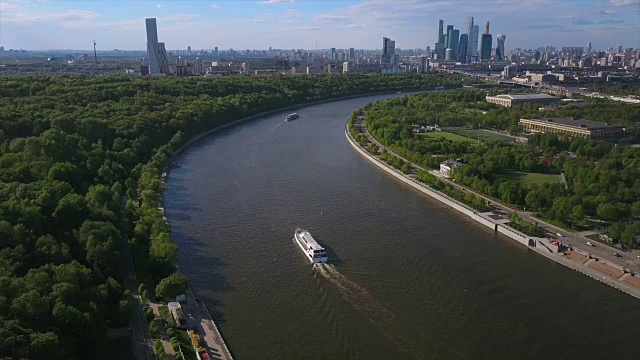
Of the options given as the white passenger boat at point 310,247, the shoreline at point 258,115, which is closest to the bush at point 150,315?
the white passenger boat at point 310,247

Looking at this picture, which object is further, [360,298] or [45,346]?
[360,298]

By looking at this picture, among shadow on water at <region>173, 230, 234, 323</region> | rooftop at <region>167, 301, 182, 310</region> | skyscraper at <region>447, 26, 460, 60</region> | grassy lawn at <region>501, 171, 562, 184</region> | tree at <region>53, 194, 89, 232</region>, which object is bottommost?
shadow on water at <region>173, 230, 234, 323</region>

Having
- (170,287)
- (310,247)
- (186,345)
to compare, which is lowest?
(186,345)

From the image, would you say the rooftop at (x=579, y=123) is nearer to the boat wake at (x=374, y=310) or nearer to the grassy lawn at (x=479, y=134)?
the grassy lawn at (x=479, y=134)

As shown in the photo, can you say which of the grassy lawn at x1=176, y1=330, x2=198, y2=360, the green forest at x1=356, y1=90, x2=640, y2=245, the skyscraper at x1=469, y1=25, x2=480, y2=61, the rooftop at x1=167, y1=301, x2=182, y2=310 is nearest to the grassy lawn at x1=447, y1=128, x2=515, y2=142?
the green forest at x1=356, y1=90, x2=640, y2=245

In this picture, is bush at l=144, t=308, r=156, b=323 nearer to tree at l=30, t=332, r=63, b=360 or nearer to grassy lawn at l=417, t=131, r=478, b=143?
tree at l=30, t=332, r=63, b=360

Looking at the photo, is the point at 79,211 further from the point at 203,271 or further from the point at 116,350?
the point at 116,350

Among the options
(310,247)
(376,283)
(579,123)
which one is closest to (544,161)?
(579,123)
